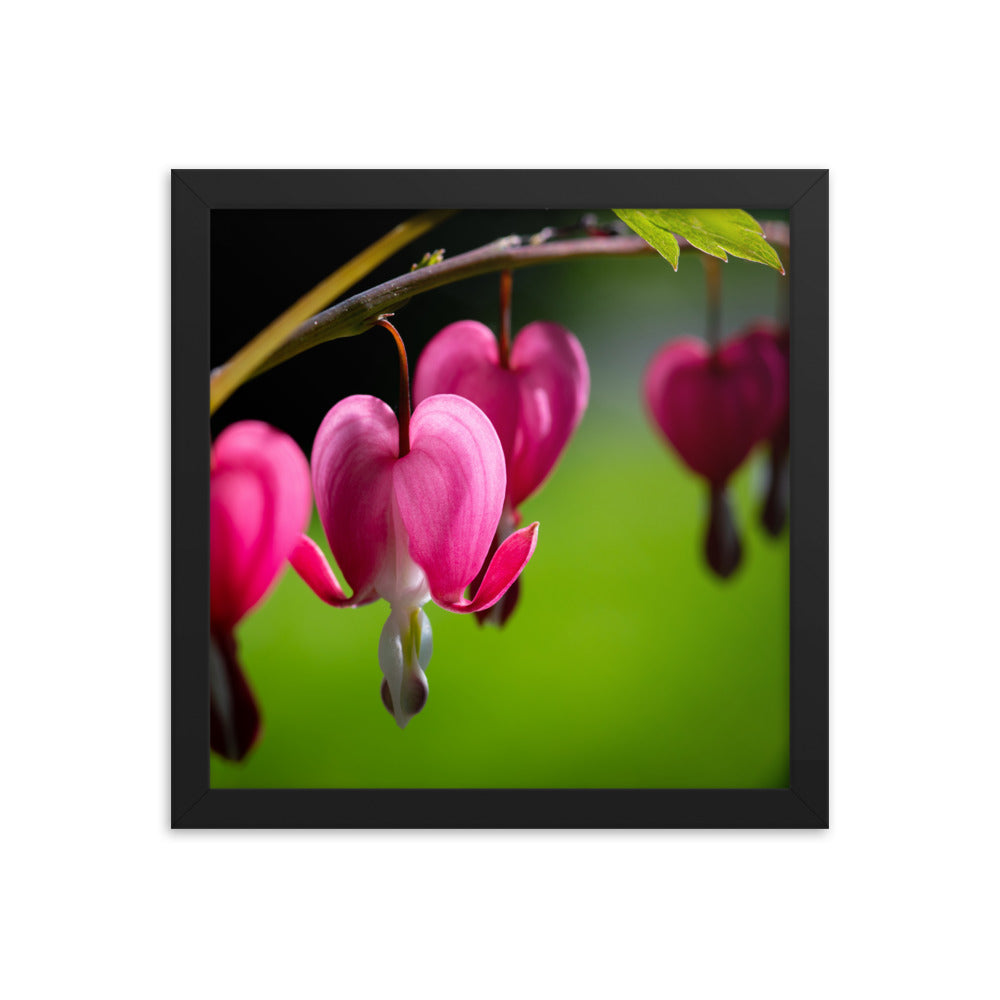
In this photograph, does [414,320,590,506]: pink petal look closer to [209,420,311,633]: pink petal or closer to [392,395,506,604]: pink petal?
[392,395,506,604]: pink petal

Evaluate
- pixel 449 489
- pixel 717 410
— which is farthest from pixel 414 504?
pixel 717 410

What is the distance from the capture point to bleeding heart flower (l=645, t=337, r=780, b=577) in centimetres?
185

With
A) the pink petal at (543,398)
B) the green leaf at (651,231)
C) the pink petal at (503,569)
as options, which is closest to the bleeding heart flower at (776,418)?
the green leaf at (651,231)

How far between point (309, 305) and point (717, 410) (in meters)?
0.64

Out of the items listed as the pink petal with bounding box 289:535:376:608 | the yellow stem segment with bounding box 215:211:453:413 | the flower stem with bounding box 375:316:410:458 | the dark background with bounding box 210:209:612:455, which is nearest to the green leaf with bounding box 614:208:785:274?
the dark background with bounding box 210:209:612:455

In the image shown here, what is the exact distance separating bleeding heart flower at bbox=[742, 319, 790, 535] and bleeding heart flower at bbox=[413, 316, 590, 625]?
28 cm

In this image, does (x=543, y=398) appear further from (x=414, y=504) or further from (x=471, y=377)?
(x=414, y=504)

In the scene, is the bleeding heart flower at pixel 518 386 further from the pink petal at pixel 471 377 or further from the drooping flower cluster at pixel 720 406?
the drooping flower cluster at pixel 720 406

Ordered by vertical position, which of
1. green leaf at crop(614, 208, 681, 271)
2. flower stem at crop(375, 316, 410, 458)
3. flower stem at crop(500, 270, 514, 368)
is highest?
green leaf at crop(614, 208, 681, 271)

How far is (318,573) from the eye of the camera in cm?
177

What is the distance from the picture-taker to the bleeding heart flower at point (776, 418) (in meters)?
1.86

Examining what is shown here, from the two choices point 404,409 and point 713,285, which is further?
point 713,285
